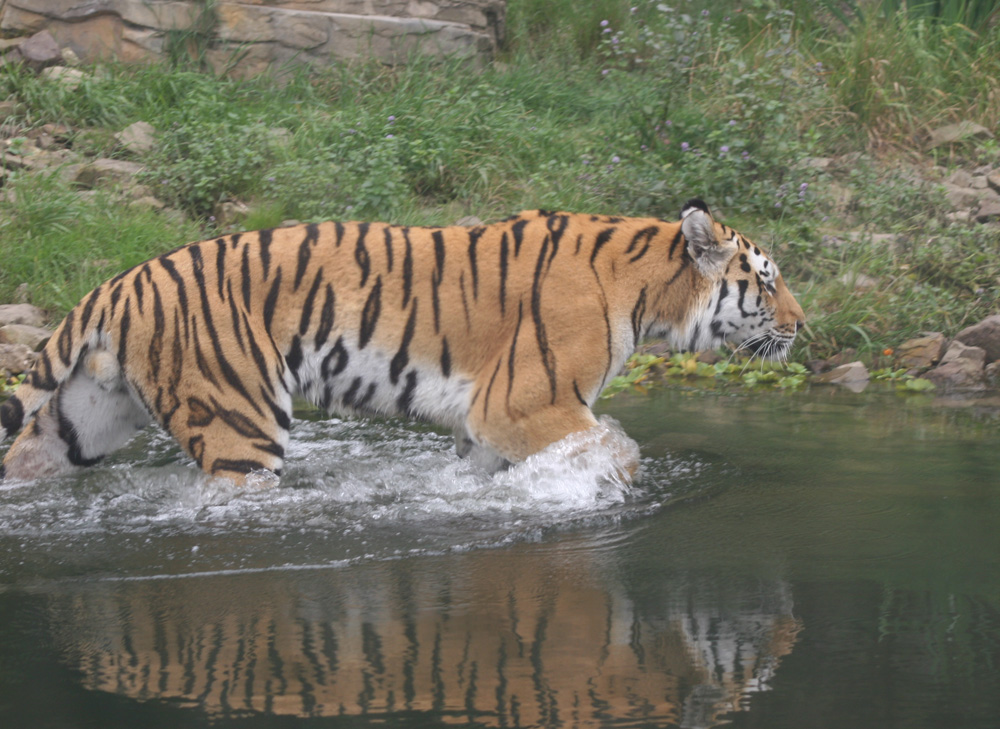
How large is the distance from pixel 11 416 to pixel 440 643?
7.00 feet

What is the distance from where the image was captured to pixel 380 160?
7.96 meters

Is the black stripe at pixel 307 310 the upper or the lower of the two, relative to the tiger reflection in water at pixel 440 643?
upper

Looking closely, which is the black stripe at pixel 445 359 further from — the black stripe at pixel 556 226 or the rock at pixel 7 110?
the rock at pixel 7 110

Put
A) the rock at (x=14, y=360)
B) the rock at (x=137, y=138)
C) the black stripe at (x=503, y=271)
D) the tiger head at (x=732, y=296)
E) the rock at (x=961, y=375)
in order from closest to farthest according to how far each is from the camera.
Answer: the black stripe at (x=503, y=271), the tiger head at (x=732, y=296), the rock at (x=961, y=375), the rock at (x=14, y=360), the rock at (x=137, y=138)

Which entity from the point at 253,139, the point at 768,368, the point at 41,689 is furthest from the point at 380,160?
the point at 41,689

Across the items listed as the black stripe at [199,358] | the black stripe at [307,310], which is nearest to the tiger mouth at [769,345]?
the black stripe at [307,310]

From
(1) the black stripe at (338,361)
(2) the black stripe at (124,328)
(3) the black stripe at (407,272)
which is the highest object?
(3) the black stripe at (407,272)

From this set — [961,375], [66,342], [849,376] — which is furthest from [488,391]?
[961,375]

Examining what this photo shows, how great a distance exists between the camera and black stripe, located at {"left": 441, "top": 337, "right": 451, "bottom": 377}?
13.9 feet

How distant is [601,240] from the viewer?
438cm

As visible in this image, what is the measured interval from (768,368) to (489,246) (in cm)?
304

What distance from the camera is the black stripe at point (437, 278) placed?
4215mm

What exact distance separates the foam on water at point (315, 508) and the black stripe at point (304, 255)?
2.46 feet

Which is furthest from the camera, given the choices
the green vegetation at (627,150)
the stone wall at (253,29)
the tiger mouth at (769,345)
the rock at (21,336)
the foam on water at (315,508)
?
the stone wall at (253,29)
